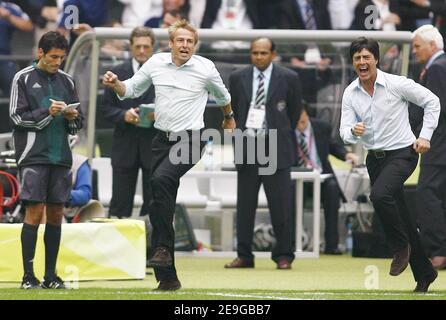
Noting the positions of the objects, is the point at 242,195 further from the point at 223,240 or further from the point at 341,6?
the point at 341,6

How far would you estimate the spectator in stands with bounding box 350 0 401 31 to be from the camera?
19.8m

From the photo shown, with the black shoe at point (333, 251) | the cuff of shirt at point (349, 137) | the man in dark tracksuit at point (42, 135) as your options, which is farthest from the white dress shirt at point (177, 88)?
the black shoe at point (333, 251)

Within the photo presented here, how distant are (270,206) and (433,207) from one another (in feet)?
5.48

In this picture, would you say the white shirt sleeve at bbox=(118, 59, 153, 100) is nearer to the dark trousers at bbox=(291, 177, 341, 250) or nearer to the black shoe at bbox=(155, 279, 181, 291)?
the black shoe at bbox=(155, 279, 181, 291)

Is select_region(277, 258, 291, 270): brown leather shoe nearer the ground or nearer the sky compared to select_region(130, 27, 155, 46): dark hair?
nearer the ground

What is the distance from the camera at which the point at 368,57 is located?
11742 mm

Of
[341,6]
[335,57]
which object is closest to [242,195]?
[335,57]

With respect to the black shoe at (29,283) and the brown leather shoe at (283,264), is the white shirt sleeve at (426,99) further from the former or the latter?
the brown leather shoe at (283,264)

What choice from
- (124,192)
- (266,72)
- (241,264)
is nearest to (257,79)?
(266,72)

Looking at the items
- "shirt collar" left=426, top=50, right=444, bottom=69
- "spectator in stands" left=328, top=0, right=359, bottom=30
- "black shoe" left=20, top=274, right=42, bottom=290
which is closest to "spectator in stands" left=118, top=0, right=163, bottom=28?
"spectator in stands" left=328, top=0, right=359, bottom=30

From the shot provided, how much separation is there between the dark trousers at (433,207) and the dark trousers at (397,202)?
10.2 feet

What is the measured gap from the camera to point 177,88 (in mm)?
12008

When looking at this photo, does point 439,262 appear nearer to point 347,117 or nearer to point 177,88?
point 347,117

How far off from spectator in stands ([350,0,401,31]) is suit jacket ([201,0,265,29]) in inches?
51.3
